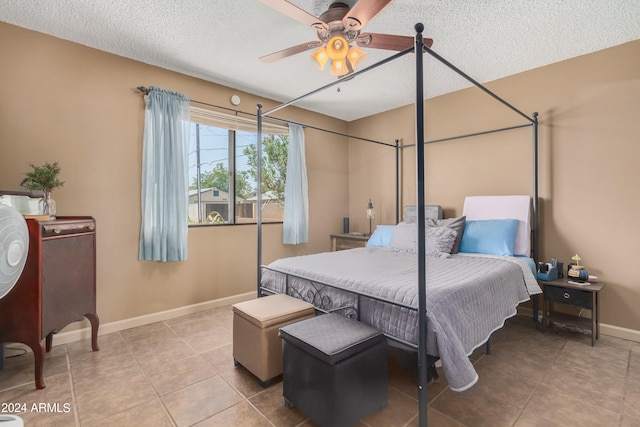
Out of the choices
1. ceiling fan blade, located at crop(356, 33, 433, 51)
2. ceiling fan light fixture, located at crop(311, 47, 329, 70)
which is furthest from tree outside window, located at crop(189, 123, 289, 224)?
ceiling fan blade, located at crop(356, 33, 433, 51)

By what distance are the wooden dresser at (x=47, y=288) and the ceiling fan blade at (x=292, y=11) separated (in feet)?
6.62

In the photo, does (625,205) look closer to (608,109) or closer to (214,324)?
(608,109)

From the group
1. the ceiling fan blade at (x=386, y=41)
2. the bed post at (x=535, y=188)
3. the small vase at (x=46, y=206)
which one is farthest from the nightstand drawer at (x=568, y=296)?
the small vase at (x=46, y=206)

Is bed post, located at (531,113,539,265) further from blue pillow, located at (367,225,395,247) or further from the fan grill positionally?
the fan grill

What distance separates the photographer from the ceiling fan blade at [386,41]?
1.96 meters

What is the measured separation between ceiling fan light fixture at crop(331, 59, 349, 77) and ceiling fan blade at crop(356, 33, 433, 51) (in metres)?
0.17

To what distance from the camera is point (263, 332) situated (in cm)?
185

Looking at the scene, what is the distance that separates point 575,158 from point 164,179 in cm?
395

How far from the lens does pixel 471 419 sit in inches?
63.1

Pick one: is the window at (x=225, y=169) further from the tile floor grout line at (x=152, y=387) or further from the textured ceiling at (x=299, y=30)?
the tile floor grout line at (x=152, y=387)

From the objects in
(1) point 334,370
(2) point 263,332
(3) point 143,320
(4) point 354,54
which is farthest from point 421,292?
(3) point 143,320

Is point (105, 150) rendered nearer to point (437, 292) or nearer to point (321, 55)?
point (321, 55)

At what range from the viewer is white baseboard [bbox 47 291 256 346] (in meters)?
2.56

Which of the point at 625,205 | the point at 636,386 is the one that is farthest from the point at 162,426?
the point at 625,205
